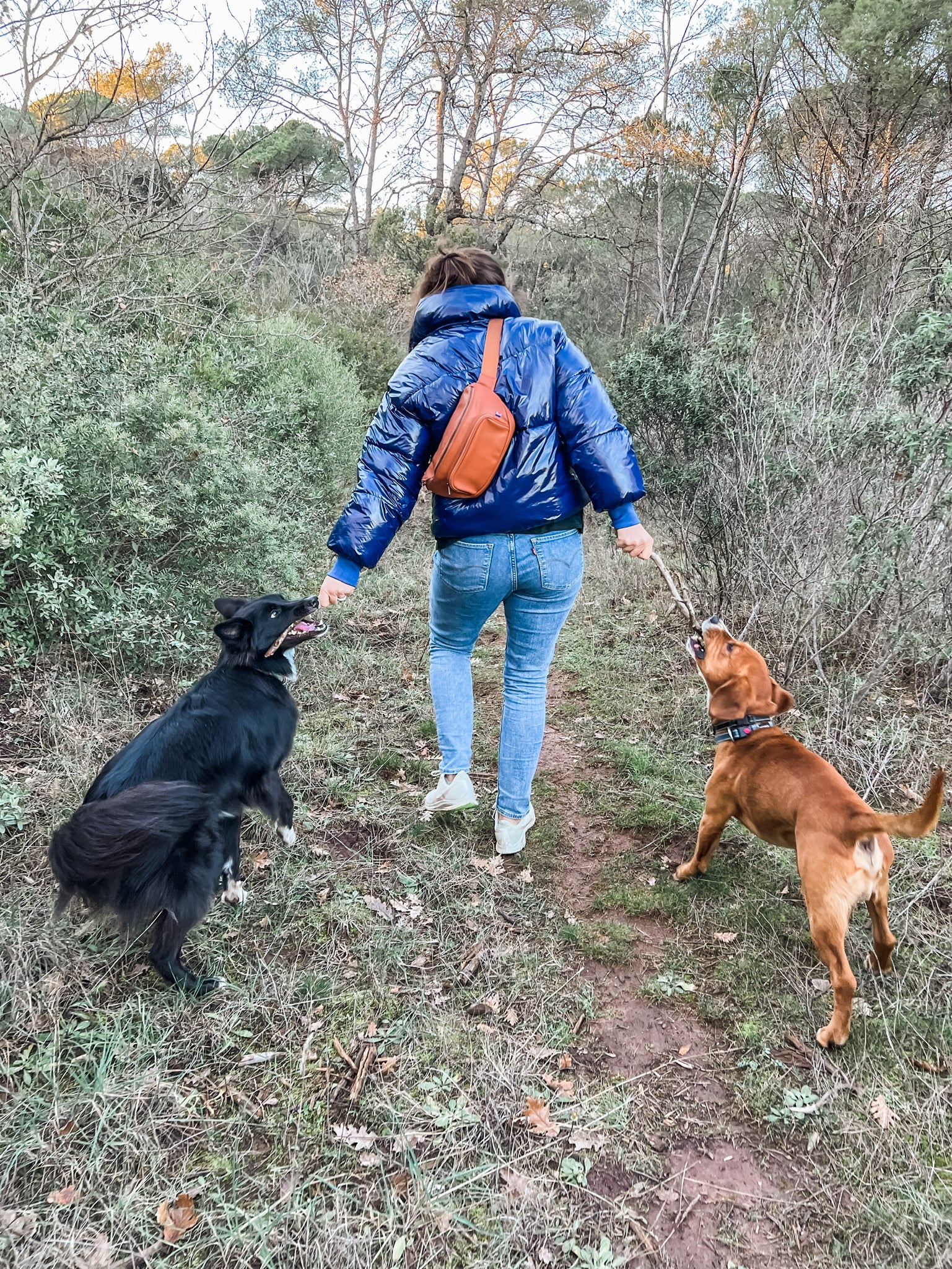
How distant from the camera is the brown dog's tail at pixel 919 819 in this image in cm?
193

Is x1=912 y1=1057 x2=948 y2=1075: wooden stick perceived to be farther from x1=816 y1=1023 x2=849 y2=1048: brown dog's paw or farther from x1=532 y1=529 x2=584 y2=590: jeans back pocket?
x1=532 y1=529 x2=584 y2=590: jeans back pocket

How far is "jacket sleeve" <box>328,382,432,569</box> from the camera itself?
2471 mm

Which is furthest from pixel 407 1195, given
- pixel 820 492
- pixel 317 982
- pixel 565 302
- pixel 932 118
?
pixel 565 302

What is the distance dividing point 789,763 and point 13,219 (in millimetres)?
6235

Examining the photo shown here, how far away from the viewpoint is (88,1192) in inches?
68.4

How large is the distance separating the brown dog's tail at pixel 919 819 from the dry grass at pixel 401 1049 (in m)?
0.68

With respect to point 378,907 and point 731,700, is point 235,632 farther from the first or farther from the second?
point 731,700

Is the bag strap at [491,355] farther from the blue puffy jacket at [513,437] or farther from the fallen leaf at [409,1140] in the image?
the fallen leaf at [409,1140]

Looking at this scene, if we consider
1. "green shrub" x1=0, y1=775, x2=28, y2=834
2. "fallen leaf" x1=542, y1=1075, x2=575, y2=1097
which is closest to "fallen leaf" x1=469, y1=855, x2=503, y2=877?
"fallen leaf" x1=542, y1=1075, x2=575, y2=1097

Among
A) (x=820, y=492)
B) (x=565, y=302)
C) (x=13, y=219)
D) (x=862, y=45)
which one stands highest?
(x=862, y=45)

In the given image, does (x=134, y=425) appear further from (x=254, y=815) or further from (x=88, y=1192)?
(x=88, y=1192)

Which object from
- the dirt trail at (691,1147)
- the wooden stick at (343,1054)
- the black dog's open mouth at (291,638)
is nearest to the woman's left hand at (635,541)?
the black dog's open mouth at (291,638)

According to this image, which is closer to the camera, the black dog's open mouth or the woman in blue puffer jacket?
the woman in blue puffer jacket

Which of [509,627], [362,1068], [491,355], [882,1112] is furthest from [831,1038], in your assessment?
[491,355]
